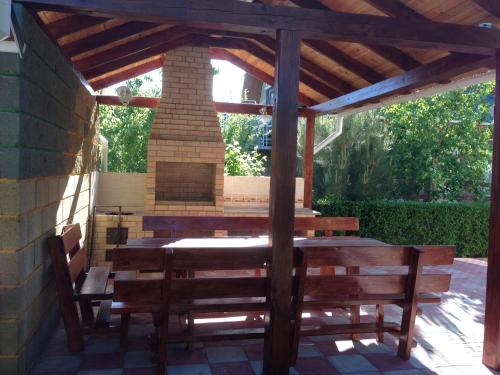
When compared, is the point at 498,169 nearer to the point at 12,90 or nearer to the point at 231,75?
the point at 12,90

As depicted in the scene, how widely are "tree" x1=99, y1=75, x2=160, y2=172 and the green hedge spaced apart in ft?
21.1

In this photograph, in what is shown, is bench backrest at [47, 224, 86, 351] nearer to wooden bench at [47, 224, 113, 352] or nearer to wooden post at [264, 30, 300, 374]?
wooden bench at [47, 224, 113, 352]

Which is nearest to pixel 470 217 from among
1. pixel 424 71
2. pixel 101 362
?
pixel 424 71

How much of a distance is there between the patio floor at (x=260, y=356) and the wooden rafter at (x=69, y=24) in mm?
2468

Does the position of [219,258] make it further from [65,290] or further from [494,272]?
[494,272]

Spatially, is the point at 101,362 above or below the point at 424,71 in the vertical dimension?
below

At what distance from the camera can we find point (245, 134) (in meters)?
15.6

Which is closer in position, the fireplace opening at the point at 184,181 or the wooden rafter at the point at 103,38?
the wooden rafter at the point at 103,38

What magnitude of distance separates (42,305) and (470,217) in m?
9.33

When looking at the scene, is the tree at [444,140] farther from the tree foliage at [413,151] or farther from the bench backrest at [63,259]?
the bench backrest at [63,259]

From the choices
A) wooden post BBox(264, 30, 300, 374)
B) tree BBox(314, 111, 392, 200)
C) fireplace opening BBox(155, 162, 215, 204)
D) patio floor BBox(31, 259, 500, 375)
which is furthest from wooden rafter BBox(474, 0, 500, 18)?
tree BBox(314, 111, 392, 200)

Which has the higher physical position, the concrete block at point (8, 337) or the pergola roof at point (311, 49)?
the pergola roof at point (311, 49)

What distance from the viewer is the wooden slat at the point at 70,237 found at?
3666 millimetres

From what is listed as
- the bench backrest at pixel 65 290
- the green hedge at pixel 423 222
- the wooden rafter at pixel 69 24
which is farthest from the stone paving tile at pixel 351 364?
the green hedge at pixel 423 222
